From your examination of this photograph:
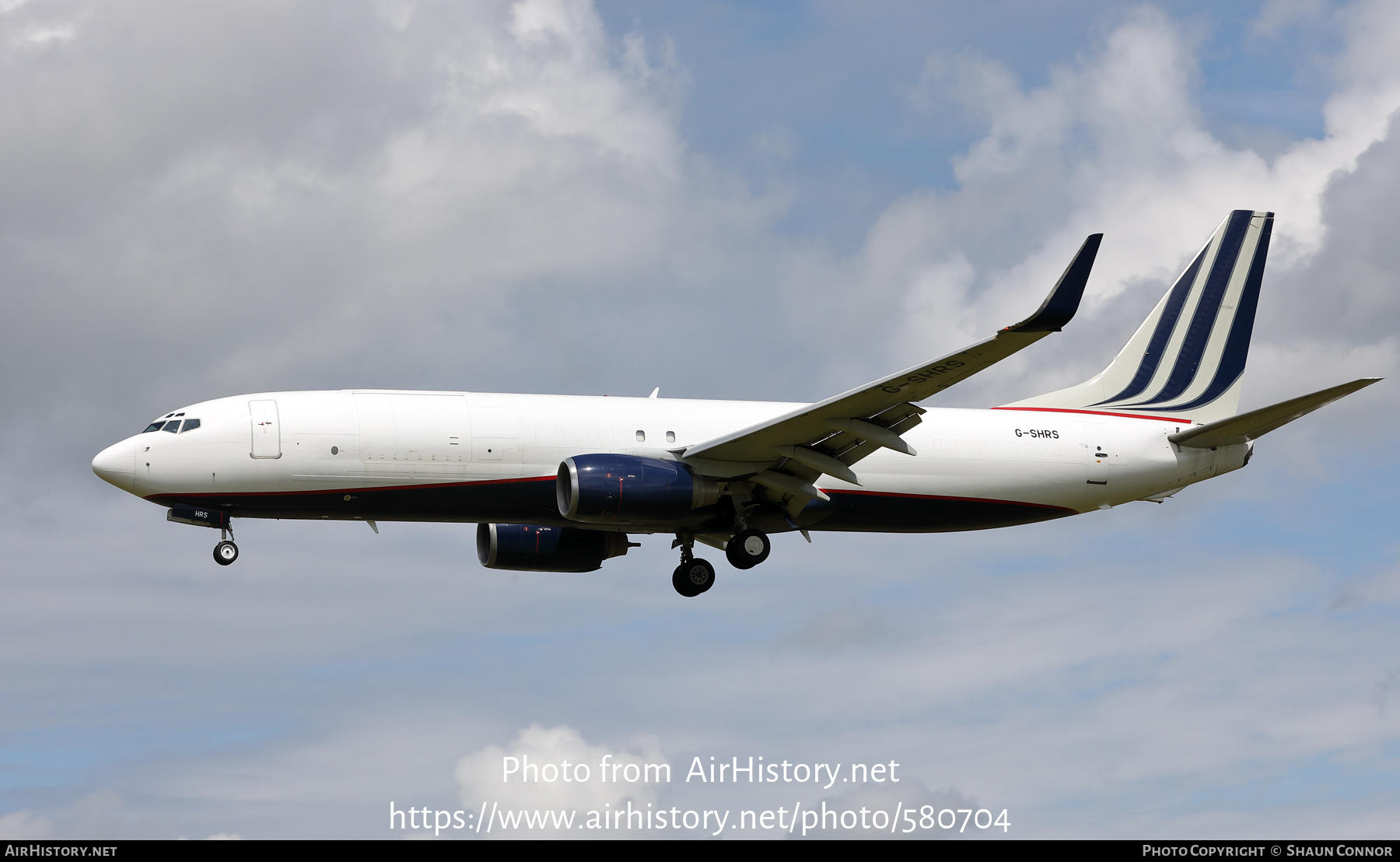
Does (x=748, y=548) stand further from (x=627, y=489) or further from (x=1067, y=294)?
(x=1067, y=294)

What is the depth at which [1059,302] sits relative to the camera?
993 inches

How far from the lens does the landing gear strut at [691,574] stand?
35875 mm

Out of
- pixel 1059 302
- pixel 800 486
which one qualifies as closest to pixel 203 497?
pixel 800 486

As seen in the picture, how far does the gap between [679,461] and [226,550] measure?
9.93 m

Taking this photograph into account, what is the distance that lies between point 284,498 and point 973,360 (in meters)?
14.8

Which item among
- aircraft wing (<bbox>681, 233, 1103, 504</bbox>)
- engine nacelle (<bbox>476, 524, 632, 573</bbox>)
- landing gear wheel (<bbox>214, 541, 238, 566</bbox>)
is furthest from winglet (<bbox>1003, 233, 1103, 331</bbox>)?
landing gear wheel (<bbox>214, 541, 238, 566</bbox>)

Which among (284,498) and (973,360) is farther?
(284,498)

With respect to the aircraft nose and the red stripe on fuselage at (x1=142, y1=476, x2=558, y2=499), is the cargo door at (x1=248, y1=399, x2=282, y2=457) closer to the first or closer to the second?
the red stripe on fuselage at (x1=142, y1=476, x2=558, y2=499)

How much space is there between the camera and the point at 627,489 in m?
31.5

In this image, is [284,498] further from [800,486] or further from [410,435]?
[800,486]

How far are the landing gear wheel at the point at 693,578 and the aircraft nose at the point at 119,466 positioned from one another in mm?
12579

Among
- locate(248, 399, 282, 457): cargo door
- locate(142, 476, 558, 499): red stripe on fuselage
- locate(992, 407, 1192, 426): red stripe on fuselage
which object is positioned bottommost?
locate(142, 476, 558, 499): red stripe on fuselage

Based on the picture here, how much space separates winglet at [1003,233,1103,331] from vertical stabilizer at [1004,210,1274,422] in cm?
1310

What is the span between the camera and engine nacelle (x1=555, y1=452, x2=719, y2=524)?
31172 millimetres
